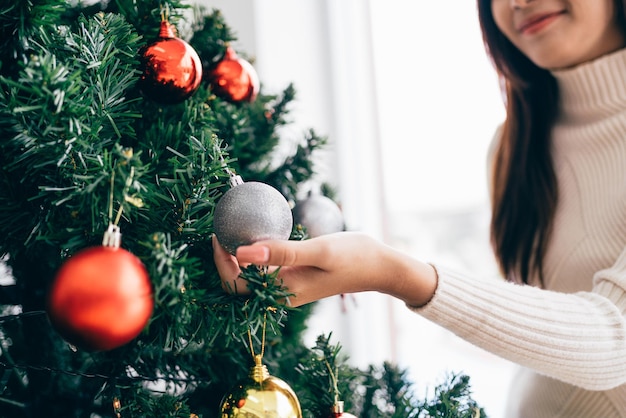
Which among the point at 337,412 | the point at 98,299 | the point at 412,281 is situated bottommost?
the point at 337,412

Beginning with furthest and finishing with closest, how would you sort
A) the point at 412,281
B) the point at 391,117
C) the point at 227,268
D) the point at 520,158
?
the point at 391,117 → the point at 520,158 → the point at 412,281 → the point at 227,268

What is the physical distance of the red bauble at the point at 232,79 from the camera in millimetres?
648

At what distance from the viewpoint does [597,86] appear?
33.9 inches

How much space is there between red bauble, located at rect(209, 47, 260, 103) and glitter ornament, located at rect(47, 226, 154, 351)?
37cm

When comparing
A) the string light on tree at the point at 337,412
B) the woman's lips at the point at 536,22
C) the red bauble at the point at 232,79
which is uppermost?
the woman's lips at the point at 536,22

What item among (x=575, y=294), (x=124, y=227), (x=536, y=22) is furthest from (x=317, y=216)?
(x=536, y=22)

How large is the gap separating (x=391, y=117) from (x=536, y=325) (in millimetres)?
889

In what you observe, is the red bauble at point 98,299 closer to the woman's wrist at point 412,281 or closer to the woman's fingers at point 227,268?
the woman's fingers at point 227,268

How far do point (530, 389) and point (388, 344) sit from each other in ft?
1.88

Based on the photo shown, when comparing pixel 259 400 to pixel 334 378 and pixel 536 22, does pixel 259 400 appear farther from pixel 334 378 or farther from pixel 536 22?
pixel 536 22

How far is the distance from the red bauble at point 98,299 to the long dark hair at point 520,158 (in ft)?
2.60

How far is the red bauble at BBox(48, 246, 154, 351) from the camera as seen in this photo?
0.32 meters

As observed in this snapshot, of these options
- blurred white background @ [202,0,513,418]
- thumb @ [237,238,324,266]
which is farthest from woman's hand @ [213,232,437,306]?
blurred white background @ [202,0,513,418]

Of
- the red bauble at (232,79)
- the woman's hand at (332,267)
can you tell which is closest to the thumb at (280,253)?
the woman's hand at (332,267)
